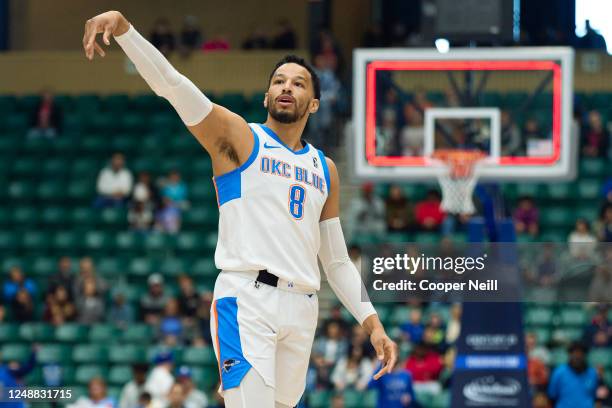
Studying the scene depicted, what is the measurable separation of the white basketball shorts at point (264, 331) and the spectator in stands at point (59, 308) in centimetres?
1172

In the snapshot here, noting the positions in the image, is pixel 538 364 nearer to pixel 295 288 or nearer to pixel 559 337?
pixel 559 337

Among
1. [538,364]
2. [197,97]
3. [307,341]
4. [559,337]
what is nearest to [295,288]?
[307,341]

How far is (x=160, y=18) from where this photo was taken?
78.2 feet

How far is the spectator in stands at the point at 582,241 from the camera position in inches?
584

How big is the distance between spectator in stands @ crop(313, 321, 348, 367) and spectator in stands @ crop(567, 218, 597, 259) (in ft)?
9.30

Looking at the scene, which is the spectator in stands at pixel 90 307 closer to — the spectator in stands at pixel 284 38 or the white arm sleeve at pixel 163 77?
the spectator in stands at pixel 284 38

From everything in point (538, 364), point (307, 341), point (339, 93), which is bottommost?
point (538, 364)

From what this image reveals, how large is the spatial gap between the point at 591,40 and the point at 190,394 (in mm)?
11270

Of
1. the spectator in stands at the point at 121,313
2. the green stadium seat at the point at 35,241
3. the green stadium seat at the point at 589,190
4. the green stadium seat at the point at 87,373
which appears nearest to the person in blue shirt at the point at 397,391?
the green stadium seat at the point at 87,373

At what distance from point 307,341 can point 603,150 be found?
13814mm

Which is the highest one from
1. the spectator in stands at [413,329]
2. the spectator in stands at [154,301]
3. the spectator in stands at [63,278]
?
the spectator in stands at [63,278]

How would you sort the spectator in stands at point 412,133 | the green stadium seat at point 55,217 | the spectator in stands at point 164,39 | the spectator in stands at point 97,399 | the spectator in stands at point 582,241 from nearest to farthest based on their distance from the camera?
the spectator in stands at point 412,133 → the spectator in stands at point 97,399 → the spectator in stands at point 582,241 → the green stadium seat at point 55,217 → the spectator in stands at point 164,39

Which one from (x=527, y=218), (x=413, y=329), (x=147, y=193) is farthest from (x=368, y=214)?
(x=147, y=193)

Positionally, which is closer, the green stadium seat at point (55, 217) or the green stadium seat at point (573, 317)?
the green stadium seat at point (573, 317)
